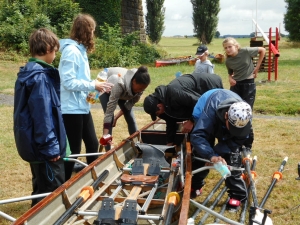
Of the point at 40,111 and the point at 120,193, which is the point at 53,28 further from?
the point at 40,111

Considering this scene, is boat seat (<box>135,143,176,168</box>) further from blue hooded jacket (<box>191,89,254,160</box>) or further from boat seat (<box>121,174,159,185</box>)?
blue hooded jacket (<box>191,89,254,160</box>)

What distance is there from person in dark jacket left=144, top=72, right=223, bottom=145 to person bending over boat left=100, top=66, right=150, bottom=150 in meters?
0.24

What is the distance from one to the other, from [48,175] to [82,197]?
38cm

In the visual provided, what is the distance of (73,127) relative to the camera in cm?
422

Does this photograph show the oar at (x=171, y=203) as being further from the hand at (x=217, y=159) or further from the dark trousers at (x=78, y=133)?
the dark trousers at (x=78, y=133)

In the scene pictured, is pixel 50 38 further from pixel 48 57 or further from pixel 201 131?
pixel 201 131

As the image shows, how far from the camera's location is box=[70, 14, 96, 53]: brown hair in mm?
4117

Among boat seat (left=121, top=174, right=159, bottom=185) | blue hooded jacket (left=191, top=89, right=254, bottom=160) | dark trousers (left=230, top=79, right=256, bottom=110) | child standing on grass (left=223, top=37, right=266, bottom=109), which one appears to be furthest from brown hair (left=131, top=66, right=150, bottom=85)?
dark trousers (left=230, top=79, right=256, bottom=110)

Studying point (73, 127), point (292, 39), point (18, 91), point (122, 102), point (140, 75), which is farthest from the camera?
point (292, 39)

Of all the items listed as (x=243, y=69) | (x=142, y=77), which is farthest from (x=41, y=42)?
(x=243, y=69)

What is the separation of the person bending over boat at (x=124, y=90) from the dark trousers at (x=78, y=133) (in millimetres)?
557

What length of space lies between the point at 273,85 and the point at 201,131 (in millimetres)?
11495

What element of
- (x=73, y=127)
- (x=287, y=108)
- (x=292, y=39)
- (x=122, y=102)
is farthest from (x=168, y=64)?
(x=292, y=39)

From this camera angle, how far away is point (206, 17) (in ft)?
148
